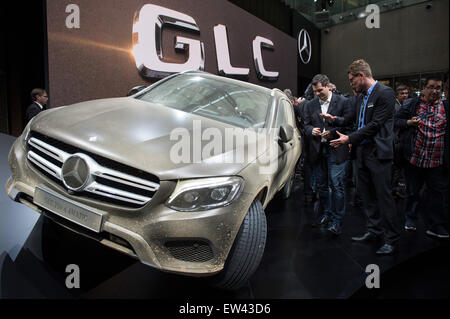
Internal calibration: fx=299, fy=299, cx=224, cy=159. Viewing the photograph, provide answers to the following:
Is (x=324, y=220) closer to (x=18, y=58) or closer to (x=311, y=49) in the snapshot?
(x=18, y=58)

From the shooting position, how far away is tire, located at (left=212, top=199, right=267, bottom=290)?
170cm

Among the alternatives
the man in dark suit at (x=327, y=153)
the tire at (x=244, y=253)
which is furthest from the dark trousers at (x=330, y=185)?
the tire at (x=244, y=253)

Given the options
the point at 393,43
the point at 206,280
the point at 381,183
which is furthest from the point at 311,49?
the point at 206,280

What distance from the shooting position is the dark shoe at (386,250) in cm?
249

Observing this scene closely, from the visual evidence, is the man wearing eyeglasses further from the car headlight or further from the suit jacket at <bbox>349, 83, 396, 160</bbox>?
the car headlight

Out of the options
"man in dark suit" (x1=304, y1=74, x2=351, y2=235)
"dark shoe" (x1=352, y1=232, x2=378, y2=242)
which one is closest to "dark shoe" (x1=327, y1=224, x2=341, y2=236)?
"man in dark suit" (x1=304, y1=74, x2=351, y2=235)

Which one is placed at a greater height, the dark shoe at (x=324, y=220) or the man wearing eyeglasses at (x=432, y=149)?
the man wearing eyeglasses at (x=432, y=149)

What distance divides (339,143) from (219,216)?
1.59 m

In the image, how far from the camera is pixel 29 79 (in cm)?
582

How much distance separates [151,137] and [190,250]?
0.65 m

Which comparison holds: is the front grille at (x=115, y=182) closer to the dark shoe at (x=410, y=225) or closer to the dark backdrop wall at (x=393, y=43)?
the dark shoe at (x=410, y=225)

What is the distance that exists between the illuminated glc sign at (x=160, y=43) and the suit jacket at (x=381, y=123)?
3.66 m

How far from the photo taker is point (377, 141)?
251 cm

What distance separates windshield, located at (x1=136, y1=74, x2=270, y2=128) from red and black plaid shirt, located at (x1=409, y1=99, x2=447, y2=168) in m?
1.47
